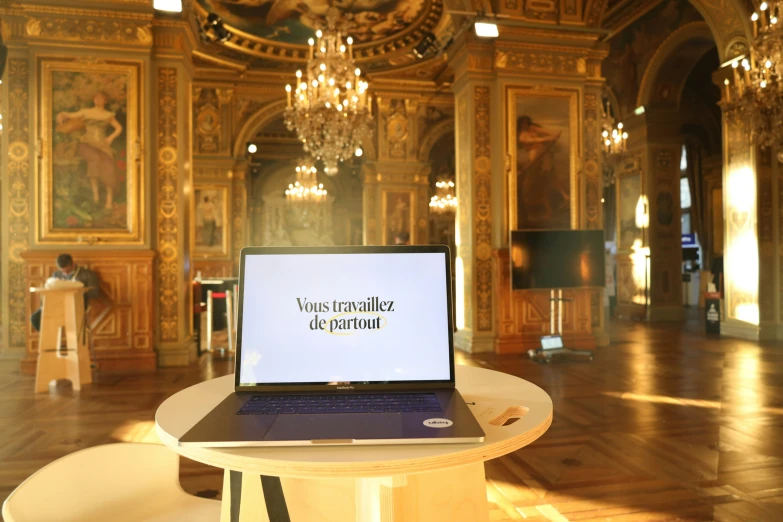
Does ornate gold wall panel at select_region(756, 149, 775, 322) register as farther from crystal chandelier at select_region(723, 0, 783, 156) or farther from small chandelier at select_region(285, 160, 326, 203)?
small chandelier at select_region(285, 160, 326, 203)

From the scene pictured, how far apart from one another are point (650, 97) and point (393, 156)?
532cm

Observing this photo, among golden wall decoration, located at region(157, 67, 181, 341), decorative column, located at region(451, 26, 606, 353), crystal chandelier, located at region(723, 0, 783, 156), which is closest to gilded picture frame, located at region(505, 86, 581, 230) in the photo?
decorative column, located at region(451, 26, 606, 353)

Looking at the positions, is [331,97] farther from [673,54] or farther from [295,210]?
[295,210]

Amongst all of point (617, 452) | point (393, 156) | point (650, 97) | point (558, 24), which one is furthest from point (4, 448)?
point (650, 97)

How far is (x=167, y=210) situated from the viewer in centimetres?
601

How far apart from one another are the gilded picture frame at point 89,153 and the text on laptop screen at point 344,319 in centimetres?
524

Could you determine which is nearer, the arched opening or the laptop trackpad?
the laptop trackpad

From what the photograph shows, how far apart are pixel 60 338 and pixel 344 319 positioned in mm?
4702

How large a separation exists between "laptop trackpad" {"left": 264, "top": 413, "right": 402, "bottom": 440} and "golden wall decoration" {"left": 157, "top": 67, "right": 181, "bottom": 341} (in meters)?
5.57

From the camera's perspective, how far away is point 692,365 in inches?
223

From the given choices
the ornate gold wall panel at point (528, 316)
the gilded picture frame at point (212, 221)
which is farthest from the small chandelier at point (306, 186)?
the ornate gold wall panel at point (528, 316)

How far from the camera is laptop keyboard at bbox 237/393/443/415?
39.5 inches

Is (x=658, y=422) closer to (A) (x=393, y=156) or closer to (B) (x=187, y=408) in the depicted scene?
(B) (x=187, y=408)

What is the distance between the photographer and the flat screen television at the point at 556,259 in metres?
6.23
